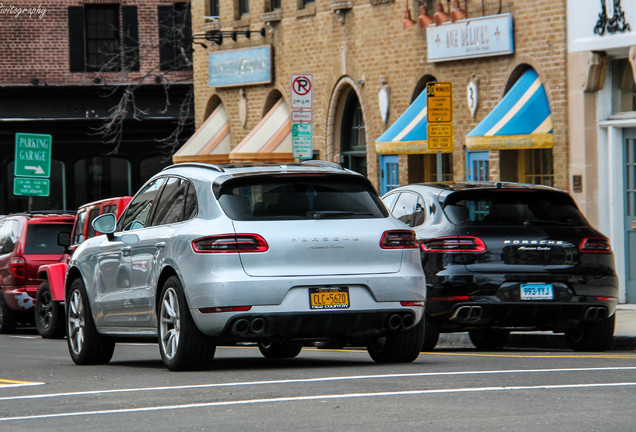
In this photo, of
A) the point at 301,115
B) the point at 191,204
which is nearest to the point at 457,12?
the point at 301,115

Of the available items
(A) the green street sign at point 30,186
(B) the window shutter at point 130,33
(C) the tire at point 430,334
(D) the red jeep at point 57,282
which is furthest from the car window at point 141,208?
(B) the window shutter at point 130,33

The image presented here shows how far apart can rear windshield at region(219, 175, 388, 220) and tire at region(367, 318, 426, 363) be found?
953mm

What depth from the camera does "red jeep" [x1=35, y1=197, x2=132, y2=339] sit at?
1917 centimetres

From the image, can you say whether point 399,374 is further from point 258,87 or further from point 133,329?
point 258,87

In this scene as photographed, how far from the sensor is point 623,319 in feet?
57.0

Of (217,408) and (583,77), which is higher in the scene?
(583,77)

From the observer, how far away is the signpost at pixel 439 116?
18422 mm

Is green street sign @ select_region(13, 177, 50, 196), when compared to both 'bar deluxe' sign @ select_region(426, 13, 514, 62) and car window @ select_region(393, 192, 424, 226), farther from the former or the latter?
car window @ select_region(393, 192, 424, 226)

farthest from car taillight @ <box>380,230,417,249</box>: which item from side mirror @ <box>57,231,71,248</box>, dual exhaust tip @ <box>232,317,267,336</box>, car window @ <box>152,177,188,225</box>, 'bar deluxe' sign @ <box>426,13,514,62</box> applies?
'bar deluxe' sign @ <box>426,13,514,62</box>

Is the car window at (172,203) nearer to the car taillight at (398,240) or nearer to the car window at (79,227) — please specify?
the car taillight at (398,240)

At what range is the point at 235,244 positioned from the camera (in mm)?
10719

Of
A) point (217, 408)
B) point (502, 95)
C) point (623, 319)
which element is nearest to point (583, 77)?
point (502, 95)

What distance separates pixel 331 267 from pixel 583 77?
437 inches

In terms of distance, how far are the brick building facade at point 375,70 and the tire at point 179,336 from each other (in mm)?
11531
